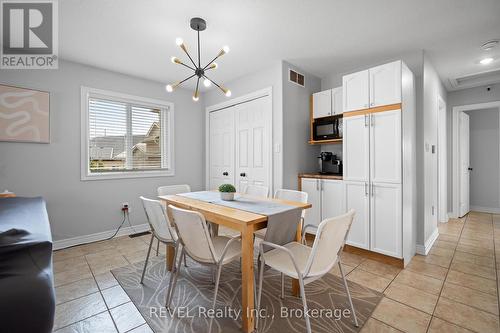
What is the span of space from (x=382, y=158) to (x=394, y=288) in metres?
1.32

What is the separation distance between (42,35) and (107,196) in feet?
6.92

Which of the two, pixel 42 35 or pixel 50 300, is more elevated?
pixel 42 35

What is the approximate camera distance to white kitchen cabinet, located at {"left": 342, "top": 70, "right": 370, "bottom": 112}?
8.70 ft

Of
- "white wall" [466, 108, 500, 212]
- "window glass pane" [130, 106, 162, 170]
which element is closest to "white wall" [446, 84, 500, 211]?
"white wall" [466, 108, 500, 212]

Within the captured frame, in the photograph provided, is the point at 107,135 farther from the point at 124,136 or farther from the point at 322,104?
the point at 322,104


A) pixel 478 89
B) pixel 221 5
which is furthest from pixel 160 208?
pixel 478 89

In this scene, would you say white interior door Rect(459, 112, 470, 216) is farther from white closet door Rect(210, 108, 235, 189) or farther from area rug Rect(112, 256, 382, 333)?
white closet door Rect(210, 108, 235, 189)

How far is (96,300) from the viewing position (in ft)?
6.09

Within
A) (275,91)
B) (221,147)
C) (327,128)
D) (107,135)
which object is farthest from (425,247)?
(107,135)

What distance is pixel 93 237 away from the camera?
3209 millimetres

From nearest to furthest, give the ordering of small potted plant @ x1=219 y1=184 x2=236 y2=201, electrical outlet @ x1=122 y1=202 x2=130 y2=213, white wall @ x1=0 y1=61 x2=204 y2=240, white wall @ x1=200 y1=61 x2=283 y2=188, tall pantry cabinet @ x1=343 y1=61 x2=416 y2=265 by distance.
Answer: small potted plant @ x1=219 y1=184 x2=236 y2=201, tall pantry cabinet @ x1=343 y1=61 x2=416 y2=265, white wall @ x1=0 y1=61 x2=204 y2=240, white wall @ x1=200 y1=61 x2=283 y2=188, electrical outlet @ x1=122 y1=202 x2=130 y2=213

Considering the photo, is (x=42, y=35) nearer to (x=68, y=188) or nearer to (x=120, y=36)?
(x=120, y=36)

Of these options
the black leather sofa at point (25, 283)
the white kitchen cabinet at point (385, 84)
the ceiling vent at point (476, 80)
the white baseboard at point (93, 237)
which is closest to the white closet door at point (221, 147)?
the white baseboard at point (93, 237)

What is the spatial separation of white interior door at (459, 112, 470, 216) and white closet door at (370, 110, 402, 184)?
3.10 metres
